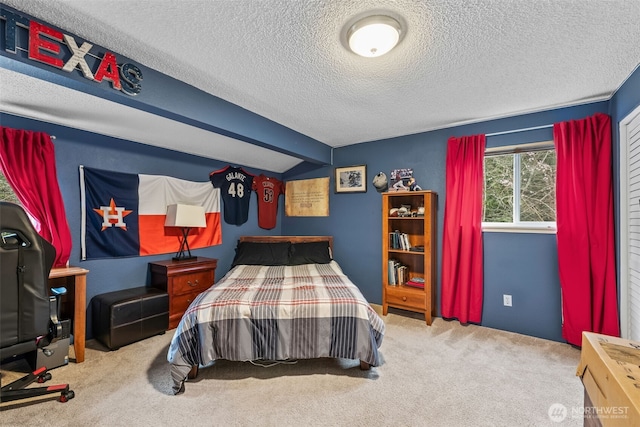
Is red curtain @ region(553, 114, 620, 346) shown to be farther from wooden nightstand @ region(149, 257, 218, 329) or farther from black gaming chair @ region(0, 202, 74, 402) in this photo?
black gaming chair @ region(0, 202, 74, 402)

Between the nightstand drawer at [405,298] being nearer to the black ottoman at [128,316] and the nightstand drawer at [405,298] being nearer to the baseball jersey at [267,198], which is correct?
the baseball jersey at [267,198]

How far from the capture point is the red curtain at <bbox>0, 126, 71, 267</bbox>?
83.1 inches

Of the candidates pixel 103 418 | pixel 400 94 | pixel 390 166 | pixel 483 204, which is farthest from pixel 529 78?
pixel 103 418

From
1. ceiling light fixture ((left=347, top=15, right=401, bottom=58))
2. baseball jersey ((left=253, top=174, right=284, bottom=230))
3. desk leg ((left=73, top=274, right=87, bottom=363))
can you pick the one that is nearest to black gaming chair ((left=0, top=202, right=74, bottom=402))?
desk leg ((left=73, top=274, right=87, bottom=363))

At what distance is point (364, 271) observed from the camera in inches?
144

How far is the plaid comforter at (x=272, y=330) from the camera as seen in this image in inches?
72.3

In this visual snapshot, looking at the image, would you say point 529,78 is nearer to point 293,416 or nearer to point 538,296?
point 538,296

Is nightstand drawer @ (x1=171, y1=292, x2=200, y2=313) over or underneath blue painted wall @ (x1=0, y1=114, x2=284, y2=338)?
underneath

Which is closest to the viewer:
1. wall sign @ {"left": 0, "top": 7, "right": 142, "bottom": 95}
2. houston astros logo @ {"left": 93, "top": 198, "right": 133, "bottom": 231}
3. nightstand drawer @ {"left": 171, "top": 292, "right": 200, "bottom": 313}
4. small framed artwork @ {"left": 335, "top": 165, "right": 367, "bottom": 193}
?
wall sign @ {"left": 0, "top": 7, "right": 142, "bottom": 95}

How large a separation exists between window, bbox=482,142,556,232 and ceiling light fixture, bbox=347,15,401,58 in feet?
6.44

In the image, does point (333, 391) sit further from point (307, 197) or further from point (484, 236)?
point (307, 197)

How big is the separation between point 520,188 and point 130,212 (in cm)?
411

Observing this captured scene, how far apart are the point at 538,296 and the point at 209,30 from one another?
345 cm

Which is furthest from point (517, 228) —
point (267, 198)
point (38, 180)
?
point (38, 180)
